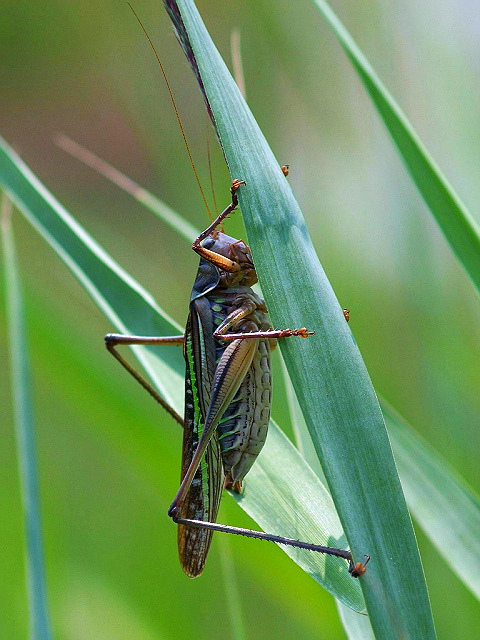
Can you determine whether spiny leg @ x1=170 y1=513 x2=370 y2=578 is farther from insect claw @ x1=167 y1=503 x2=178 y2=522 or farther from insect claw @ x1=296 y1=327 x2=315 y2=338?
insect claw @ x1=296 y1=327 x2=315 y2=338

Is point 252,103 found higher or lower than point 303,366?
higher

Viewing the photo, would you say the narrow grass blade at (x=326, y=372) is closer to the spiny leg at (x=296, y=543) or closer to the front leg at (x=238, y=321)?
the spiny leg at (x=296, y=543)

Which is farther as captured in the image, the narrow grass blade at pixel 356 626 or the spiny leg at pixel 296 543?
the narrow grass blade at pixel 356 626

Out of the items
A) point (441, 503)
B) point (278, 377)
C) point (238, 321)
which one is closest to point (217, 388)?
point (238, 321)

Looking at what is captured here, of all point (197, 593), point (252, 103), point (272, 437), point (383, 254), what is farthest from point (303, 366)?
point (252, 103)

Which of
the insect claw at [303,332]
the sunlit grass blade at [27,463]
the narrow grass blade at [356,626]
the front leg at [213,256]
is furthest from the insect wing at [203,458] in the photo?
the insect claw at [303,332]

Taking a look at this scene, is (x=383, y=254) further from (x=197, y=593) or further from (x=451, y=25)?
(x=197, y=593)
